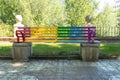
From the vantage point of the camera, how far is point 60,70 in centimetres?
790

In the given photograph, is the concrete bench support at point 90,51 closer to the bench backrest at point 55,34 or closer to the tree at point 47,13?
the bench backrest at point 55,34

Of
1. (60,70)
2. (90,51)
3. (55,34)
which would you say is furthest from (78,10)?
(60,70)

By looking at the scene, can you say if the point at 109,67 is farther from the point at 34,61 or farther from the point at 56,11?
the point at 56,11

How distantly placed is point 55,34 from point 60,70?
2.26m

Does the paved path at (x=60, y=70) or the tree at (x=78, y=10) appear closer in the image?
the paved path at (x=60, y=70)

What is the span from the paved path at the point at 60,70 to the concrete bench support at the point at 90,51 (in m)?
0.25

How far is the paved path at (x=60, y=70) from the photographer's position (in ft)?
23.1

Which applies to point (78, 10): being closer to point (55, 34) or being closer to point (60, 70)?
point (55, 34)

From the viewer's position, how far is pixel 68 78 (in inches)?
273

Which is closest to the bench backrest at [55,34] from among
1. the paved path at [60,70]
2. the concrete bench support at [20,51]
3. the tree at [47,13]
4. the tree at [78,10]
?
the concrete bench support at [20,51]

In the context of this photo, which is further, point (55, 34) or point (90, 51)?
point (55, 34)

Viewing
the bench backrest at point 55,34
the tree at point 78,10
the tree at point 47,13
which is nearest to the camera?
the bench backrest at point 55,34

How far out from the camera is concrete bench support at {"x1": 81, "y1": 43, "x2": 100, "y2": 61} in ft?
30.9

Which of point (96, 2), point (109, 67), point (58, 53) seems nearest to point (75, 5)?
point (96, 2)
